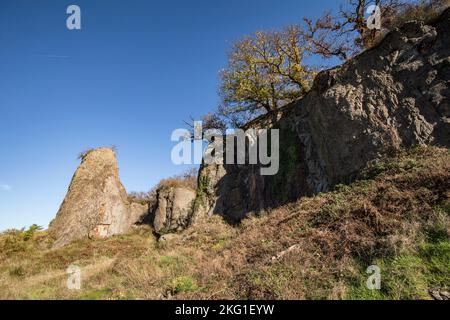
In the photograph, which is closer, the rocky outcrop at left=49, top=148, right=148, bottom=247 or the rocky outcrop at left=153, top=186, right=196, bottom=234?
the rocky outcrop at left=49, top=148, right=148, bottom=247

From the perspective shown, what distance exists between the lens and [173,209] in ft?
85.4

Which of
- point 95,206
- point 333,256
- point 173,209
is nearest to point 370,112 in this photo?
point 333,256

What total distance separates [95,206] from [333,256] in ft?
75.1

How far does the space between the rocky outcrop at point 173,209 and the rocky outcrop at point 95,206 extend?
3306 mm

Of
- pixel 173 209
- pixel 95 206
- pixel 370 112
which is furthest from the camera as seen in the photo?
pixel 173 209

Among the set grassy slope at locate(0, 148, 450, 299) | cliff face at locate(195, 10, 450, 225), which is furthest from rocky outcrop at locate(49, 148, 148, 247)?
cliff face at locate(195, 10, 450, 225)

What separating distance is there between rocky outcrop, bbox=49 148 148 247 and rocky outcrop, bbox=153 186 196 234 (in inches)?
130

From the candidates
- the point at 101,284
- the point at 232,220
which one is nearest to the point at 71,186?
the point at 232,220

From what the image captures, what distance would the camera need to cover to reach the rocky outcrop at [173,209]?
999 inches

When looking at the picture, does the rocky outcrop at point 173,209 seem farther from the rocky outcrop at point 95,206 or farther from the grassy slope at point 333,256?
the grassy slope at point 333,256

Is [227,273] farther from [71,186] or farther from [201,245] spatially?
[71,186]

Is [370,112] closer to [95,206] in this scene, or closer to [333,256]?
[333,256]

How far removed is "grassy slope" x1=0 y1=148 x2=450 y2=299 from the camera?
230 inches

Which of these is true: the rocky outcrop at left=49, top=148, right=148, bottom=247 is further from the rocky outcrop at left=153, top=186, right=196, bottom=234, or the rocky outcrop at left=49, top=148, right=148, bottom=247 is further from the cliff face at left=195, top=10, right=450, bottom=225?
the cliff face at left=195, top=10, right=450, bottom=225
